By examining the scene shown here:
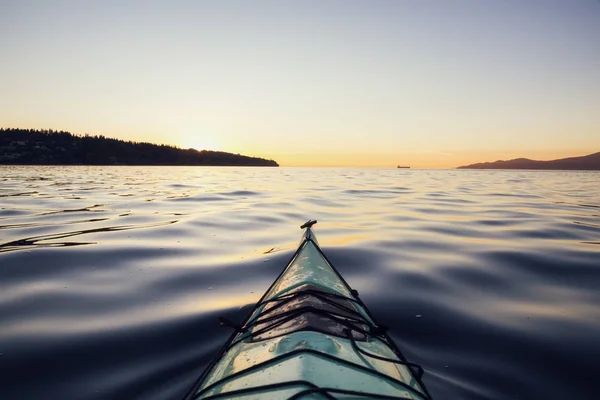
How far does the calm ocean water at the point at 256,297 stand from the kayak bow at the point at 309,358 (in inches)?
30.3

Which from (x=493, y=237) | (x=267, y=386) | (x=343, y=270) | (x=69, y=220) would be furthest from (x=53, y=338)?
(x=493, y=237)

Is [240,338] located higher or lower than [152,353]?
higher

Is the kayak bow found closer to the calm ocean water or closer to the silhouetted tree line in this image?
the calm ocean water

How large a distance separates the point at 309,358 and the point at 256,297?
2920 mm

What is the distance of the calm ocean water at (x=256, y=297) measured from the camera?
123 inches

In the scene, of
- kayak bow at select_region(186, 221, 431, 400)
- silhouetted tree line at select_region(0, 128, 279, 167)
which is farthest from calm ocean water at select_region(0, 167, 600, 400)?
silhouetted tree line at select_region(0, 128, 279, 167)

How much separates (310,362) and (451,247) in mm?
6453

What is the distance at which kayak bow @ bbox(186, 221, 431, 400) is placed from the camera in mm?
1819

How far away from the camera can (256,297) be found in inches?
189

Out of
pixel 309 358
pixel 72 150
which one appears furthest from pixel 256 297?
pixel 72 150

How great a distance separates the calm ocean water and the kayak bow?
0.77 metres

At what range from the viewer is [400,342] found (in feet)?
12.2

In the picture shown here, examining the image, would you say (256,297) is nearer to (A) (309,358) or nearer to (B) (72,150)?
(A) (309,358)

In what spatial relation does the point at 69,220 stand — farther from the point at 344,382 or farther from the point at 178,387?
the point at 344,382
